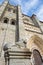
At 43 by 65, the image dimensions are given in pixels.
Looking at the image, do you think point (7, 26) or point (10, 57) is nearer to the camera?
point (10, 57)

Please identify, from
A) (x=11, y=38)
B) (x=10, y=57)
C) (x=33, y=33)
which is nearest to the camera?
(x=10, y=57)

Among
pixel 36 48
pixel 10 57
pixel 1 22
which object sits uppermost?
pixel 1 22

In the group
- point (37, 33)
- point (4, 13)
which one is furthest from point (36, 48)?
point (4, 13)

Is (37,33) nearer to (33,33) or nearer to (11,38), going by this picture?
(33,33)

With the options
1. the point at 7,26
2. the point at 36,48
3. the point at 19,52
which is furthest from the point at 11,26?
the point at 19,52

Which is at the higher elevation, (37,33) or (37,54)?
(37,33)

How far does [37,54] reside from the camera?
→ 43.2 feet

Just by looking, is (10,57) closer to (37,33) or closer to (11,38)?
(11,38)

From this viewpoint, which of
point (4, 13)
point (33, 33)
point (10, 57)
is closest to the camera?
point (10, 57)

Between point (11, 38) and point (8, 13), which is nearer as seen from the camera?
point (11, 38)

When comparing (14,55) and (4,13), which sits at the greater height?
(4,13)

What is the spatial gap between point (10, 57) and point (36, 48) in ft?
35.5

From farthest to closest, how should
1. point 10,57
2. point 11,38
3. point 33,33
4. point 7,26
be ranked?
1. point 33,33
2. point 7,26
3. point 11,38
4. point 10,57

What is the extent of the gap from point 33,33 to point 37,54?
6.58ft
